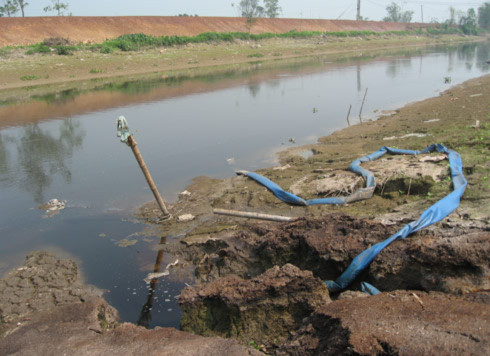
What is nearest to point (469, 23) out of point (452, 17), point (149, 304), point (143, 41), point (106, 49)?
point (452, 17)

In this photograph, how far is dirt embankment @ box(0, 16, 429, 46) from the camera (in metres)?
50.8

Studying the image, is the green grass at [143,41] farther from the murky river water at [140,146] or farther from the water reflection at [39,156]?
the water reflection at [39,156]

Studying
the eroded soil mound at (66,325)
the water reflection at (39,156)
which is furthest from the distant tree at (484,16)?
the eroded soil mound at (66,325)

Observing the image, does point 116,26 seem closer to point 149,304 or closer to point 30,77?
point 30,77

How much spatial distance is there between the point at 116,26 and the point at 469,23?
8731 cm

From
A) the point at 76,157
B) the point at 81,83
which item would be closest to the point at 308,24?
the point at 81,83

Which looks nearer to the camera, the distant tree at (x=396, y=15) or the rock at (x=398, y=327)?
the rock at (x=398, y=327)

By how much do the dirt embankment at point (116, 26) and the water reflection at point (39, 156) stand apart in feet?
121

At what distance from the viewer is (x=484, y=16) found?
11456cm

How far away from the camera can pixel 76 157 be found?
14.7 m

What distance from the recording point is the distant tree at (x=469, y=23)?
101 metres

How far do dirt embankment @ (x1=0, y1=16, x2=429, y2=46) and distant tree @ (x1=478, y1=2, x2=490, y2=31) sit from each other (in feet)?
178

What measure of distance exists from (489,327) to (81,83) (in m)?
33.1

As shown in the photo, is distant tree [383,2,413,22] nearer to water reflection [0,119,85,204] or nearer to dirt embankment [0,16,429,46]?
dirt embankment [0,16,429,46]
